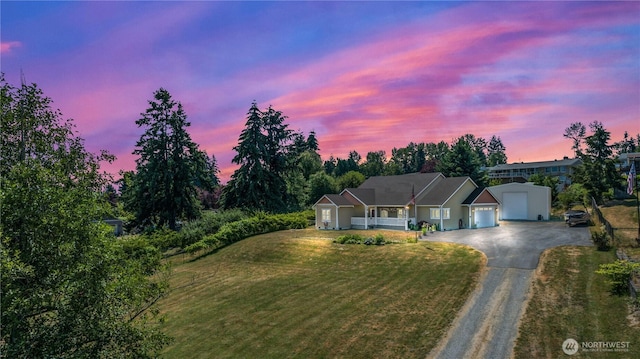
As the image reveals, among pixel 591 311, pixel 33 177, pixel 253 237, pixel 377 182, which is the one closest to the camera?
pixel 33 177

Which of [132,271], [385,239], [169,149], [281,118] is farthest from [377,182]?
[132,271]

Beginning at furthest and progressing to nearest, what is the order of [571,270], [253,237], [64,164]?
[253,237] → [571,270] → [64,164]

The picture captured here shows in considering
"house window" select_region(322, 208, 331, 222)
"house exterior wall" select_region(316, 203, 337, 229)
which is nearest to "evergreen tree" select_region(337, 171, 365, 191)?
"house exterior wall" select_region(316, 203, 337, 229)

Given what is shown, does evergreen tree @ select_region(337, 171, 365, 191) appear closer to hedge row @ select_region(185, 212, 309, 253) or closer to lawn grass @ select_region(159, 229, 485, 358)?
hedge row @ select_region(185, 212, 309, 253)

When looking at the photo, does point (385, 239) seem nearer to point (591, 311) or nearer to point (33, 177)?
point (591, 311)

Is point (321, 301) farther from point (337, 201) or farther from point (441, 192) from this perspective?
point (441, 192)

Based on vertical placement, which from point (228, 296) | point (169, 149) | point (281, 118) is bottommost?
point (228, 296)

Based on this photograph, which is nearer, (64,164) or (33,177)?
(33,177)
